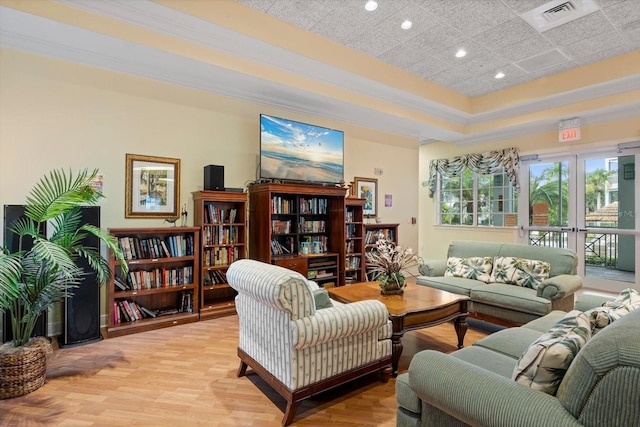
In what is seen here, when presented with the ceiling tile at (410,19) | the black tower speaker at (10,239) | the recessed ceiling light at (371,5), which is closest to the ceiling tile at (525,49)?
the ceiling tile at (410,19)

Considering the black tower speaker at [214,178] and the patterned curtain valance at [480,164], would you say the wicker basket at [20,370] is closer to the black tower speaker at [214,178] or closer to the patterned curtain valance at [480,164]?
the black tower speaker at [214,178]

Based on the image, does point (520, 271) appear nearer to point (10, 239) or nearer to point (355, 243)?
point (355, 243)

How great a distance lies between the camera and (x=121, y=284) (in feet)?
11.7

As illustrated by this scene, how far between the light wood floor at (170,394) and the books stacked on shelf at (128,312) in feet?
1.22

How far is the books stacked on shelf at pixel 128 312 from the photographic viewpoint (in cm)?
351

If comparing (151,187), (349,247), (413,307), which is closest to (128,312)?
(151,187)

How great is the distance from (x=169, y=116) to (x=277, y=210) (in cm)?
181

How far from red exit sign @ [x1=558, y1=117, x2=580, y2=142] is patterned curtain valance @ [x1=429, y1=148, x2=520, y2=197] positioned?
858 millimetres

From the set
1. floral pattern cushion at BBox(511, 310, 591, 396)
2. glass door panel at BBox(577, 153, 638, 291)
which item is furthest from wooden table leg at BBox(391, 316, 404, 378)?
glass door panel at BBox(577, 153, 638, 291)

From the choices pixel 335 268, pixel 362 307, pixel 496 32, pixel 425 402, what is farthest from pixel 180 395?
pixel 496 32

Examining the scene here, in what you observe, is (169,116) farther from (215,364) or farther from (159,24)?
(215,364)

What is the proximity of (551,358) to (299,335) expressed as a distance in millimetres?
1209

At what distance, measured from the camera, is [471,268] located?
4.23 meters

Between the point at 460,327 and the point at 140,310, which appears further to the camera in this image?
the point at 140,310
